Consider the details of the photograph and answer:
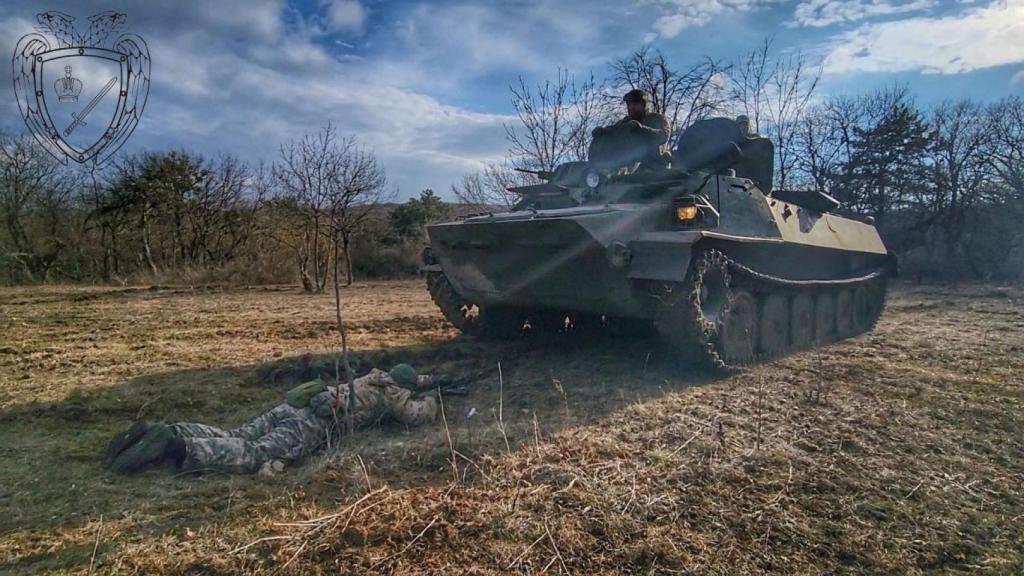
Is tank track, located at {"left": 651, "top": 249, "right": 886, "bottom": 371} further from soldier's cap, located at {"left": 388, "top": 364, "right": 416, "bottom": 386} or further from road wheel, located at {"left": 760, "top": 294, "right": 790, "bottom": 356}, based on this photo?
soldier's cap, located at {"left": 388, "top": 364, "right": 416, "bottom": 386}

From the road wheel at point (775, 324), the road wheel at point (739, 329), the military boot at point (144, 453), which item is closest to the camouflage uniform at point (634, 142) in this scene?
the road wheel at point (739, 329)

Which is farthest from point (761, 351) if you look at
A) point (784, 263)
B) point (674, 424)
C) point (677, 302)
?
point (674, 424)

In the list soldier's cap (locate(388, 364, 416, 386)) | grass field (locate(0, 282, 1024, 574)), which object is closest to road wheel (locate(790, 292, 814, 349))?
grass field (locate(0, 282, 1024, 574))

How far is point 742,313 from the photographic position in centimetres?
617

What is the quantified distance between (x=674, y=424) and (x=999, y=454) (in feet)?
5.75

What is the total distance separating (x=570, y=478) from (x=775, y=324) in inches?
171

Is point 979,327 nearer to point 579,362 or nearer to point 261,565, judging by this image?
point 579,362

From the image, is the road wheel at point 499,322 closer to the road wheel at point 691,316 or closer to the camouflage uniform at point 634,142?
the camouflage uniform at point 634,142

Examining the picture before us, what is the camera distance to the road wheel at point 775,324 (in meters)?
6.54

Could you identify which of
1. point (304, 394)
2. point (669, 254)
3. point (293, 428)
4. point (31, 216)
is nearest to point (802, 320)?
point (669, 254)

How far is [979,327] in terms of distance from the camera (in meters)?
8.74

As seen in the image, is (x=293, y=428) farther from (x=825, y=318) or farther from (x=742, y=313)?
(x=825, y=318)

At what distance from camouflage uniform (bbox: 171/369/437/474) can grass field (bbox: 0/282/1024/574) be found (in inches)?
4.8

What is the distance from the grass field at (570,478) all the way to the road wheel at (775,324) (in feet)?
1.45
